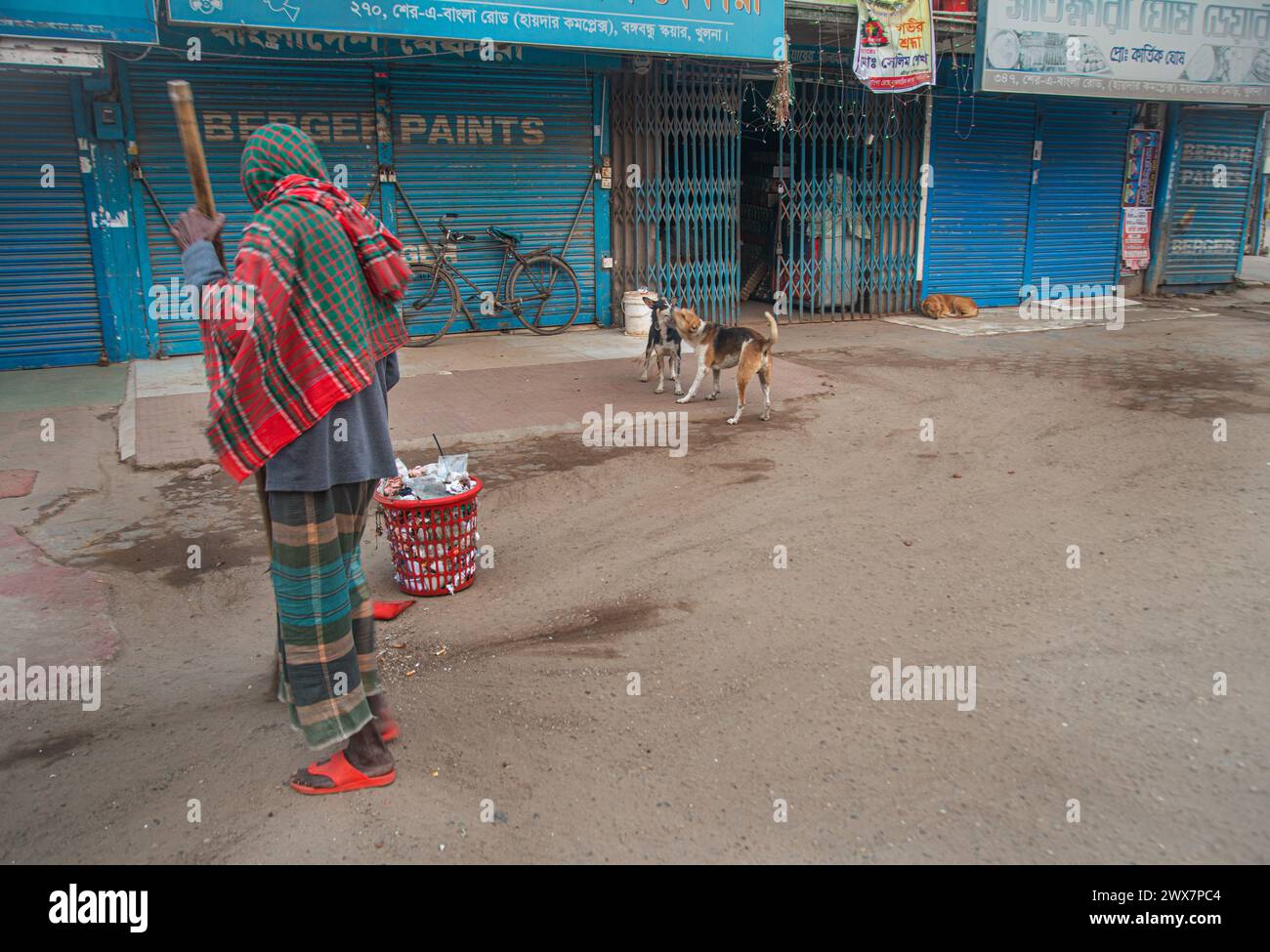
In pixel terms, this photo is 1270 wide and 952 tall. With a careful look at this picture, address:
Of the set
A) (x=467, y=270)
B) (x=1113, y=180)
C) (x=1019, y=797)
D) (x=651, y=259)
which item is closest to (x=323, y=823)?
(x=1019, y=797)

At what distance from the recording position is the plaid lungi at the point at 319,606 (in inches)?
124

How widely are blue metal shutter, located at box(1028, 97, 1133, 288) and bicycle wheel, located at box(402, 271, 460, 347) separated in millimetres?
9601

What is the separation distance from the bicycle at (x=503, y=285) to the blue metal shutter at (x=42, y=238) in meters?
2.90

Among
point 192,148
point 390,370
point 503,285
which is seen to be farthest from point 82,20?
point 390,370

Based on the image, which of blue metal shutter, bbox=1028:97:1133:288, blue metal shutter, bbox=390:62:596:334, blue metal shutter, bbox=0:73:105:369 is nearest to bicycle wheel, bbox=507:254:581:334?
blue metal shutter, bbox=390:62:596:334

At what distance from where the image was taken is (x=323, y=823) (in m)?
3.12

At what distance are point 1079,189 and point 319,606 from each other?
15877mm

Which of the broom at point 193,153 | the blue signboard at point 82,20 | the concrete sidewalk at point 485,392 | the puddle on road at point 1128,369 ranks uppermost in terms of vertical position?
the blue signboard at point 82,20

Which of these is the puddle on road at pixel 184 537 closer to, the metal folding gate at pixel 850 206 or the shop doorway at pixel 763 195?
the shop doorway at pixel 763 195

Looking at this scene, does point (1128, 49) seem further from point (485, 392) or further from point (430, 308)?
point (485, 392)

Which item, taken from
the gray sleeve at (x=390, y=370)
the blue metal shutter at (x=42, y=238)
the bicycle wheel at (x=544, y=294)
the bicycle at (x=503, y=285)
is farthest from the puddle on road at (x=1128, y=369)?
the blue metal shutter at (x=42, y=238)

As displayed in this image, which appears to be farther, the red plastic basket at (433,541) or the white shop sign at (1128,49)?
the white shop sign at (1128,49)

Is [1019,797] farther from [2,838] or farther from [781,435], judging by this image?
[781,435]

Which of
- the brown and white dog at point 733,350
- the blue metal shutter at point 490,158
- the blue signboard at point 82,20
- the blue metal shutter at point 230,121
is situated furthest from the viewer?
the blue metal shutter at point 490,158
